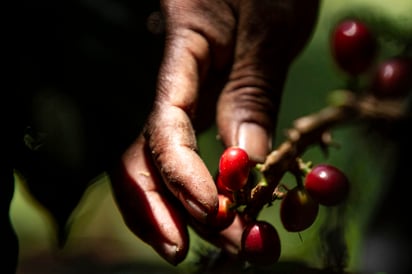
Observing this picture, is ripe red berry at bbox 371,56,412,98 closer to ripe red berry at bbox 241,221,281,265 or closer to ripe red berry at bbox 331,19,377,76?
ripe red berry at bbox 331,19,377,76

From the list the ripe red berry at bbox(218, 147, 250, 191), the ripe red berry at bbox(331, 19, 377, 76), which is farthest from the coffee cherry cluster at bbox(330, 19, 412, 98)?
the ripe red berry at bbox(218, 147, 250, 191)

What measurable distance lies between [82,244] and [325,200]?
1.15 m

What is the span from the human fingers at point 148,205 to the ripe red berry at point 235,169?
0.26 feet

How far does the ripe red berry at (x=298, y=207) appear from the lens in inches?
21.4

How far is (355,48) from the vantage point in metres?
0.48

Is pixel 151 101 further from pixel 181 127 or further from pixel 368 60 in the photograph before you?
pixel 368 60

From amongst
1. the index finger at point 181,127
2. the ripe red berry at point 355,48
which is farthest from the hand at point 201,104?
the ripe red berry at point 355,48

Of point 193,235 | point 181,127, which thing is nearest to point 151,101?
point 181,127

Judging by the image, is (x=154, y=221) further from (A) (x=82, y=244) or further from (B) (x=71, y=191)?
(A) (x=82, y=244)

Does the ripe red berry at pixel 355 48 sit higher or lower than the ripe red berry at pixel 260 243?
higher

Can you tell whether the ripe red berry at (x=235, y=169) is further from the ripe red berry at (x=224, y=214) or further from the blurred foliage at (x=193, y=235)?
the blurred foliage at (x=193, y=235)

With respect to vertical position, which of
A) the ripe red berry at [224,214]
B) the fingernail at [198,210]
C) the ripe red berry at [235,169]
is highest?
the ripe red berry at [235,169]

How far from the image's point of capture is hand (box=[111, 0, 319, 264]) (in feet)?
1.88

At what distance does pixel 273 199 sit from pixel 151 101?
0.13 metres
